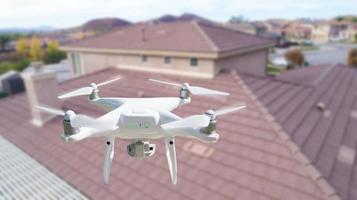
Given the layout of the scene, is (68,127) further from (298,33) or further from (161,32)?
(298,33)

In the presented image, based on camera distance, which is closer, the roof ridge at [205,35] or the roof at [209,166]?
the roof at [209,166]

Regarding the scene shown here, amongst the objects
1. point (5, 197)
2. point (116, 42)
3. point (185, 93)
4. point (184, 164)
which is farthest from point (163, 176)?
point (116, 42)

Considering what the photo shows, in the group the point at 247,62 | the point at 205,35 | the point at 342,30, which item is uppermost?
the point at 342,30

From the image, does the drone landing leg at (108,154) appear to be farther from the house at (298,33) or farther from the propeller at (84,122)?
the house at (298,33)

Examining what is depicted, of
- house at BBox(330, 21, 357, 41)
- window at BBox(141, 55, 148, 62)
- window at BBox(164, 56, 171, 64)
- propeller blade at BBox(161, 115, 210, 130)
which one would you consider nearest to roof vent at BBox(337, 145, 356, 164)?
propeller blade at BBox(161, 115, 210, 130)

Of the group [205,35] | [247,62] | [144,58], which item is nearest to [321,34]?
[247,62]

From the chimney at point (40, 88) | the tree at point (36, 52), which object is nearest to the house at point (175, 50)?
the chimney at point (40, 88)
